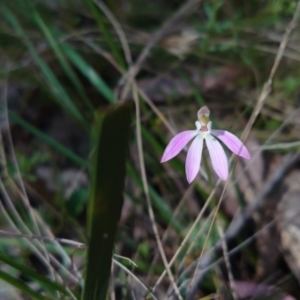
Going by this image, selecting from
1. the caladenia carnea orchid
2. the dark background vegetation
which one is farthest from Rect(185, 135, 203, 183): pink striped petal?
the dark background vegetation

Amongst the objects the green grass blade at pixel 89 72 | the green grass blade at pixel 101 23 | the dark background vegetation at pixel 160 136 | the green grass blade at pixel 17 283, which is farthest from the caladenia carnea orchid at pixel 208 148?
the green grass blade at pixel 89 72

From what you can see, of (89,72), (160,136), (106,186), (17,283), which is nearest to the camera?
(106,186)

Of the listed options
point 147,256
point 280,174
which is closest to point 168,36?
point 280,174

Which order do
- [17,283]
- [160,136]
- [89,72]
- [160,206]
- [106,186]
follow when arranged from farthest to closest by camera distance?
[89,72]
[160,136]
[160,206]
[17,283]
[106,186]

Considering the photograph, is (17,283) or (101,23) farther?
(101,23)

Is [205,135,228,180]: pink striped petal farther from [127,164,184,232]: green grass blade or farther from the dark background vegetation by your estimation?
[127,164,184,232]: green grass blade

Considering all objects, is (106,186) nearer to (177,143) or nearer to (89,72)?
(177,143)

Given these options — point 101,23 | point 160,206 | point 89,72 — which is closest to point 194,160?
point 160,206
